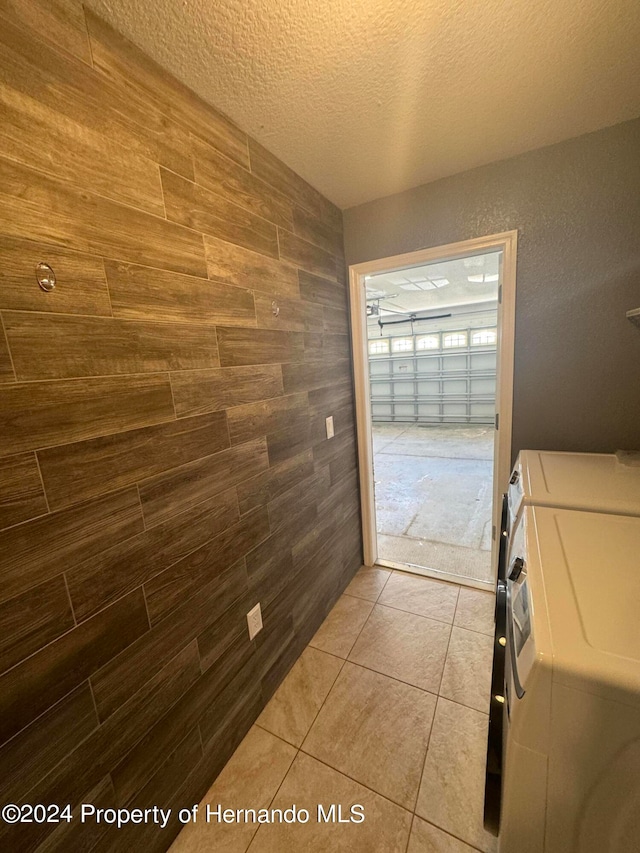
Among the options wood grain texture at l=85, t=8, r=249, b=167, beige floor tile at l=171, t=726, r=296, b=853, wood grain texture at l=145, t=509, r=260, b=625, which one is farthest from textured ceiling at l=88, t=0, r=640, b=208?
beige floor tile at l=171, t=726, r=296, b=853

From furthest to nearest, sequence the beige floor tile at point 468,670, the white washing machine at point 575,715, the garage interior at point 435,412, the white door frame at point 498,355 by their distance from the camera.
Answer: the garage interior at point 435,412, the white door frame at point 498,355, the beige floor tile at point 468,670, the white washing machine at point 575,715

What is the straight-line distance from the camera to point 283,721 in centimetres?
139

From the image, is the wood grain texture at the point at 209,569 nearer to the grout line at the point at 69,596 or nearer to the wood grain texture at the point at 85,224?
the grout line at the point at 69,596

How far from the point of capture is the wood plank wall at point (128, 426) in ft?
2.28

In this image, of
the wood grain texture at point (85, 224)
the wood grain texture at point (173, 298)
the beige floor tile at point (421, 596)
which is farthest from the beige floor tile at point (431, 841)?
the wood grain texture at point (85, 224)

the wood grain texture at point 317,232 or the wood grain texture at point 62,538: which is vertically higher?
the wood grain texture at point 317,232

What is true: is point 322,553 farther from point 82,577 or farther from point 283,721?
point 82,577

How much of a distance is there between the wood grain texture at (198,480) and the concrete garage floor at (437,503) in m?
1.67

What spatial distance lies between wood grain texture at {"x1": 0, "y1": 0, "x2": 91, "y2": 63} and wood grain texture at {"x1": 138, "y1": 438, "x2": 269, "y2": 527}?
1.06 meters

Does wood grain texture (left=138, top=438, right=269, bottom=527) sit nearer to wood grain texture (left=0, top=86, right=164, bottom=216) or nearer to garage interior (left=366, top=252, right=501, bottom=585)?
wood grain texture (left=0, top=86, right=164, bottom=216)

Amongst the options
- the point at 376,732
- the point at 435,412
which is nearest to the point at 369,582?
the point at 376,732

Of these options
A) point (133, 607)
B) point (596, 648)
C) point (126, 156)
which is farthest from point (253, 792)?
point (126, 156)

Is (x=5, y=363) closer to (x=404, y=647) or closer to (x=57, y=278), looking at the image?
(x=57, y=278)

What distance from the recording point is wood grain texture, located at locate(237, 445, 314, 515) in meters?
1.29
